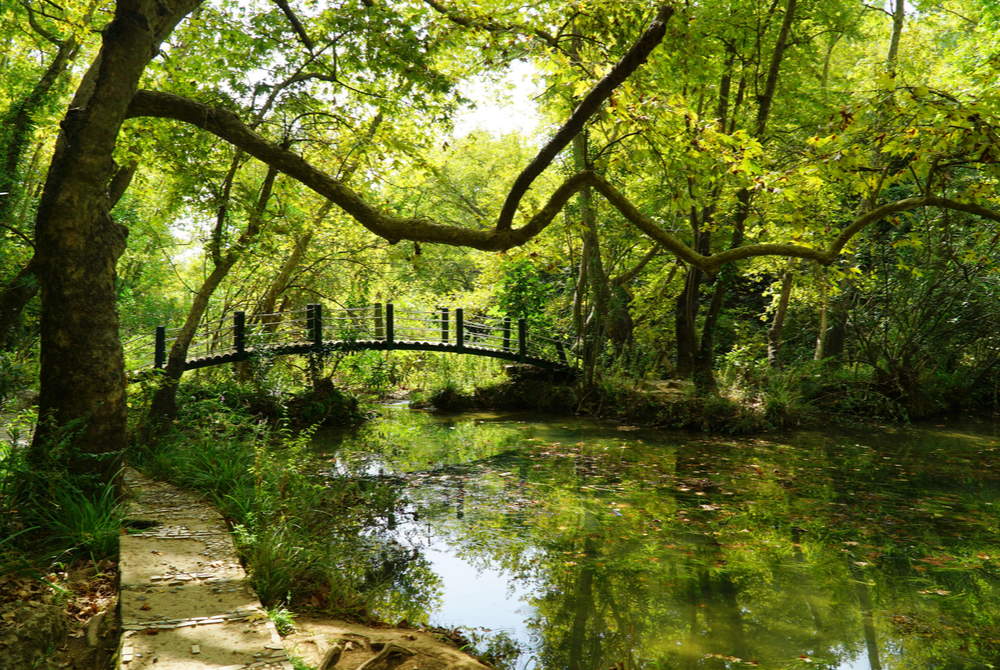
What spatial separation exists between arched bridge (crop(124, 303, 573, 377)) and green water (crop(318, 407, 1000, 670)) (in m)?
3.08

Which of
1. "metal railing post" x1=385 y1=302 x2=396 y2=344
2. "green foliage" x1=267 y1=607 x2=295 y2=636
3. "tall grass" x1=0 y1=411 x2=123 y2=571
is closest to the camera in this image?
"green foliage" x1=267 y1=607 x2=295 y2=636

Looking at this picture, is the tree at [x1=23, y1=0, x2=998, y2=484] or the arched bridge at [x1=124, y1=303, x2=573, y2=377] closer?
the tree at [x1=23, y1=0, x2=998, y2=484]

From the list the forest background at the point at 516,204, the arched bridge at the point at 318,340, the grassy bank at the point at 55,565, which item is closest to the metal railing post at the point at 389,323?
the arched bridge at the point at 318,340

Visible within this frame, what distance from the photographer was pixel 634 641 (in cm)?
441

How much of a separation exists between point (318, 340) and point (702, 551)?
9.54 metres

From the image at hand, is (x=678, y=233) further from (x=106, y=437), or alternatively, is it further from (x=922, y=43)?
(x=106, y=437)

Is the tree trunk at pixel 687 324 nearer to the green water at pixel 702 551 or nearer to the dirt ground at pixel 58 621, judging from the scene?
the green water at pixel 702 551

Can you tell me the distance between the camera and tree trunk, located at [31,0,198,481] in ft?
14.1

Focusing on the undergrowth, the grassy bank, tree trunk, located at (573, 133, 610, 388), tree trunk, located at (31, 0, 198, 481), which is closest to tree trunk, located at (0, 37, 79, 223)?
the undergrowth

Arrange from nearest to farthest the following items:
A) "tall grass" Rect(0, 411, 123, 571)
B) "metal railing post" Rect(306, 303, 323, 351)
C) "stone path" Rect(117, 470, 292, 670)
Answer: "stone path" Rect(117, 470, 292, 670), "tall grass" Rect(0, 411, 123, 571), "metal railing post" Rect(306, 303, 323, 351)

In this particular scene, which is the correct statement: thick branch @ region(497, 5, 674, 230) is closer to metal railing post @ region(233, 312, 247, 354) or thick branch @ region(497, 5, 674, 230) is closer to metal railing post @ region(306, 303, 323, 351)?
metal railing post @ region(233, 312, 247, 354)

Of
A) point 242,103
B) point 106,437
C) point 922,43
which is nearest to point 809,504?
point 106,437

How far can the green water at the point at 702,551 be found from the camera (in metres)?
4.44

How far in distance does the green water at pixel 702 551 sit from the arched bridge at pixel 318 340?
3077 millimetres
